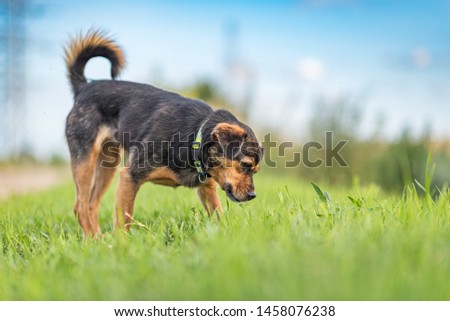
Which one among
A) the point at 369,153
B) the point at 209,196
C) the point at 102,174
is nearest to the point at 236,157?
the point at 209,196

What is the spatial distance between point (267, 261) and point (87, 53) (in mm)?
4550

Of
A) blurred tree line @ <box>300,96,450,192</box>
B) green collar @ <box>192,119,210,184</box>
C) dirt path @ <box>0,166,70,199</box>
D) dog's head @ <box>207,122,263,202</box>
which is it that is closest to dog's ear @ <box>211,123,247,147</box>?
dog's head @ <box>207,122,263,202</box>

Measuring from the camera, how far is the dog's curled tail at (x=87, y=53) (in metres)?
6.70

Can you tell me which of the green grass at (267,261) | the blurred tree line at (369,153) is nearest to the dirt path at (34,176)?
the blurred tree line at (369,153)

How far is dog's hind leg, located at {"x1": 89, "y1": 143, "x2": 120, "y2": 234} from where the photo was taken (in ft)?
22.0

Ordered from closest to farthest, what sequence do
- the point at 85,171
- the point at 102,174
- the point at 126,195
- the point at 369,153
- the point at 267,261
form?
1. the point at 267,261
2. the point at 126,195
3. the point at 85,171
4. the point at 102,174
5. the point at 369,153

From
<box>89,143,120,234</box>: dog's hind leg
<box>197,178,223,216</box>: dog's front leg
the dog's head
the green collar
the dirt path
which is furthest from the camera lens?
the dirt path

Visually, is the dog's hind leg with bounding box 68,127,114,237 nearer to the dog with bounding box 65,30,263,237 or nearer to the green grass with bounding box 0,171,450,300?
the dog with bounding box 65,30,263,237

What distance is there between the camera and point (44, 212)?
275 inches

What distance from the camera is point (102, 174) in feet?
22.5

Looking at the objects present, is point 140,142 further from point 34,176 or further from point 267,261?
point 34,176

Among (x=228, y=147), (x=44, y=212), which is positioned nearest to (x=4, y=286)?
(x=228, y=147)
